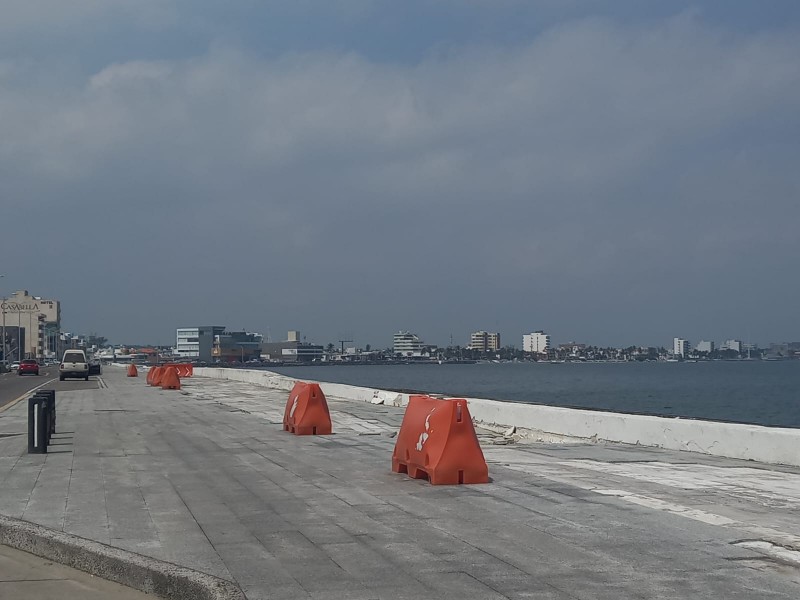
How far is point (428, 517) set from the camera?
9.85 metres

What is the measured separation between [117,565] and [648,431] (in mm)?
11989

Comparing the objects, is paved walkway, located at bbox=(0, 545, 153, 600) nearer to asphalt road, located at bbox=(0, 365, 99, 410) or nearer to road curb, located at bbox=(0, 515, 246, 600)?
road curb, located at bbox=(0, 515, 246, 600)

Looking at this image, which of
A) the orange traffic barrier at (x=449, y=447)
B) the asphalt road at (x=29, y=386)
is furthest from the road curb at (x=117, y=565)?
the asphalt road at (x=29, y=386)

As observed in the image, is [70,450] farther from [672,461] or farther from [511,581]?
[511,581]

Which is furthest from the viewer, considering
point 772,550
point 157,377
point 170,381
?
point 157,377

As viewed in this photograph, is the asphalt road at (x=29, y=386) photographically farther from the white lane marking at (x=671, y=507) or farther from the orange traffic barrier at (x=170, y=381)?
the white lane marking at (x=671, y=507)

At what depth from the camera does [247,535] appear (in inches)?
355

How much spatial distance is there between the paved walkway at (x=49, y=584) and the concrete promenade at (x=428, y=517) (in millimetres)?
562

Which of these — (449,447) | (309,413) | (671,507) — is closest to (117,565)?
(449,447)

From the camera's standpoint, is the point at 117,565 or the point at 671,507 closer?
the point at 117,565

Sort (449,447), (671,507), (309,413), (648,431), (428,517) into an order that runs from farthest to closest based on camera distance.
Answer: (309,413) < (648,431) < (449,447) < (671,507) < (428,517)

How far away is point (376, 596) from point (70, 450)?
11830 mm

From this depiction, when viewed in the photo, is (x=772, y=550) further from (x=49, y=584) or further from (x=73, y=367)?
(x=73, y=367)

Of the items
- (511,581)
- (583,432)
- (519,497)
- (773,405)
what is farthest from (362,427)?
(773,405)
